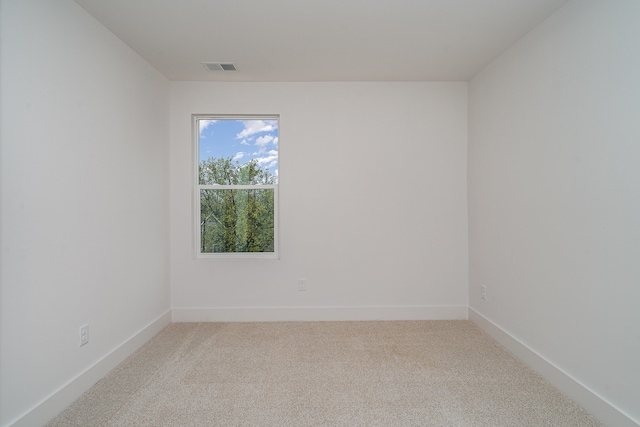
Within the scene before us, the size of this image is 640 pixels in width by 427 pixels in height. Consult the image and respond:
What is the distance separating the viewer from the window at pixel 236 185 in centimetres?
357

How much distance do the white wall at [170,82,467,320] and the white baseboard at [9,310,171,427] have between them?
0.68m

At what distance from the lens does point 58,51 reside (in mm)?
1986

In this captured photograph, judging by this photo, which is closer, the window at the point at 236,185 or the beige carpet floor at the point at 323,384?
the beige carpet floor at the point at 323,384

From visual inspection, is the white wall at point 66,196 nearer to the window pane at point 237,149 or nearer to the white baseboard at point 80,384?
the white baseboard at point 80,384

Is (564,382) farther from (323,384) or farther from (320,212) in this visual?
(320,212)

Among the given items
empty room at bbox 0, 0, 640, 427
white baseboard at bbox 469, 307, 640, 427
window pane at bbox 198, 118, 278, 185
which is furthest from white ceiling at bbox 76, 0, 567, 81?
white baseboard at bbox 469, 307, 640, 427

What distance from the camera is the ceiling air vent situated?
301 centimetres

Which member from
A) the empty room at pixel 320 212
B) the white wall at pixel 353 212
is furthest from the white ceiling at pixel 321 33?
the white wall at pixel 353 212

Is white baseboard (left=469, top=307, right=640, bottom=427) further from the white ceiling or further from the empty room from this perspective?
the white ceiling

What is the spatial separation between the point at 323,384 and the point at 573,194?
6.60ft

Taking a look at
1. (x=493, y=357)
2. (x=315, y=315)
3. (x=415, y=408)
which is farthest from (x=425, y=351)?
(x=315, y=315)

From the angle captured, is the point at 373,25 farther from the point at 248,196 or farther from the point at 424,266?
the point at 424,266

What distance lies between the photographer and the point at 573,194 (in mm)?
2084

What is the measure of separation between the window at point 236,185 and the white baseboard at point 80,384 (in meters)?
1.03
